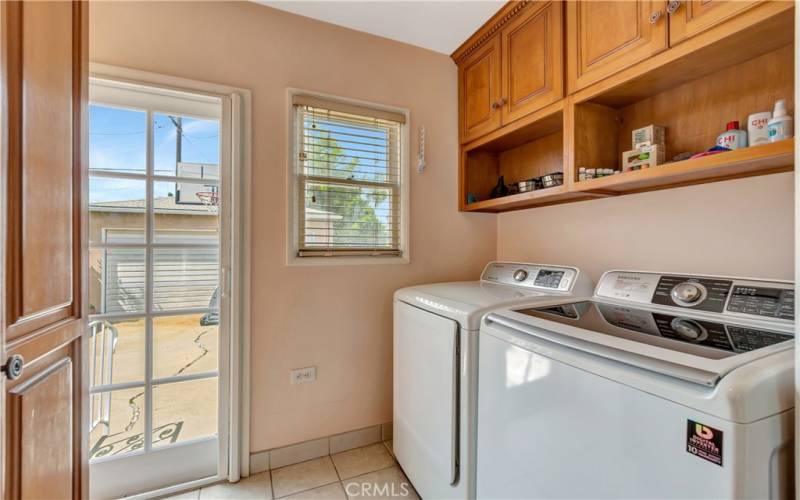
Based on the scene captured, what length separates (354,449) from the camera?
191cm

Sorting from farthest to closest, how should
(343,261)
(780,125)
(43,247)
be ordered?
1. (343,261)
2. (780,125)
3. (43,247)

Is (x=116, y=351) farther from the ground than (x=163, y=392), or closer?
farther from the ground

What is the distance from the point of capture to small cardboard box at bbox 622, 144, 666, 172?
4.23 ft

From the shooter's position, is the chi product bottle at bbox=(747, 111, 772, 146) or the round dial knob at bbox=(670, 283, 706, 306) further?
the round dial knob at bbox=(670, 283, 706, 306)

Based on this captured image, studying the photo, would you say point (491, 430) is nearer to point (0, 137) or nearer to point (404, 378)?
point (404, 378)

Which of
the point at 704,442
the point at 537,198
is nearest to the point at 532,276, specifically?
the point at 537,198

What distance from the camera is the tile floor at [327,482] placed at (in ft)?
5.16

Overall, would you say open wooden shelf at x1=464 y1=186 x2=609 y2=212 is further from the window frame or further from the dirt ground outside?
the dirt ground outside

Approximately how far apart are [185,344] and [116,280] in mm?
429

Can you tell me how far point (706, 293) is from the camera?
1123 millimetres

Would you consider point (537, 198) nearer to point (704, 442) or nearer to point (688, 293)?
point (688, 293)

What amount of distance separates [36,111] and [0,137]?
15cm

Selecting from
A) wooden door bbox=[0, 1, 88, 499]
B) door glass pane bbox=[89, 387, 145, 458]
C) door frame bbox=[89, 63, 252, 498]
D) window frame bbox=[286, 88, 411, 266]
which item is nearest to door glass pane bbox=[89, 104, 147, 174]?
door frame bbox=[89, 63, 252, 498]

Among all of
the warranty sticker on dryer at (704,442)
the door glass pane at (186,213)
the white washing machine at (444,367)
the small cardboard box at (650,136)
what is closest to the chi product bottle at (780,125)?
the small cardboard box at (650,136)
